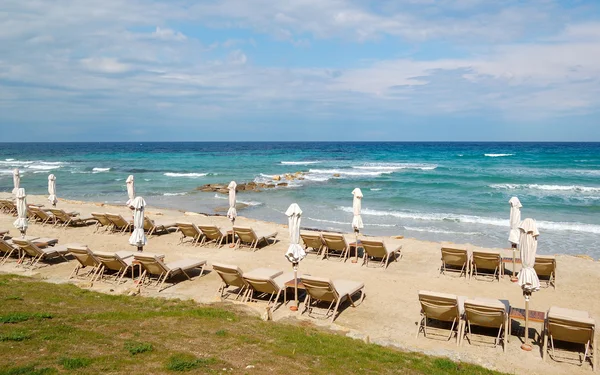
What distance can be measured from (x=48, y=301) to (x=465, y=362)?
257 inches

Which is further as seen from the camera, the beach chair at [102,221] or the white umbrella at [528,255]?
the beach chair at [102,221]

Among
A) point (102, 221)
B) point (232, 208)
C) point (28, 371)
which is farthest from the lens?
point (102, 221)

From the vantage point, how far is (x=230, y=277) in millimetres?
8695

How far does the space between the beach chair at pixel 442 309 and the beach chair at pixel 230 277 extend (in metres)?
3.36

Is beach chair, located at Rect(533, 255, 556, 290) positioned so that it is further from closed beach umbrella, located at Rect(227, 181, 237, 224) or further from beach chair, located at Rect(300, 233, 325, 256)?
closed beach umbrella, located at Rect(227, 181, 237, 224)

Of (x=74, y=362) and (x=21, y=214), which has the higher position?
(x=21, y=214)

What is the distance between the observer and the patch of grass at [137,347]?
5239 mm

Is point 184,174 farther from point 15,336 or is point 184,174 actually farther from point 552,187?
point 15,336

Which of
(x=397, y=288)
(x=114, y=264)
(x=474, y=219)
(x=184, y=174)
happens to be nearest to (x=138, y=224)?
(x=114, y=264)

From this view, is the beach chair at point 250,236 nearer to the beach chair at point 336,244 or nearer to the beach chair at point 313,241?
the beach chair at point 313,241

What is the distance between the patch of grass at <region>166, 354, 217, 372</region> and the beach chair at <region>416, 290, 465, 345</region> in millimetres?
3603

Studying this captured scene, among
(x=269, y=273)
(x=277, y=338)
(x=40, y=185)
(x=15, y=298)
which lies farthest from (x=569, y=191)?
(x=40, y=185)

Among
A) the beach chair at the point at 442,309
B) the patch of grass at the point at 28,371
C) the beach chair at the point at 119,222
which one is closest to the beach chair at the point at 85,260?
A: the beach chair at the point at 119,222

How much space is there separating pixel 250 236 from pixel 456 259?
5543 mm
